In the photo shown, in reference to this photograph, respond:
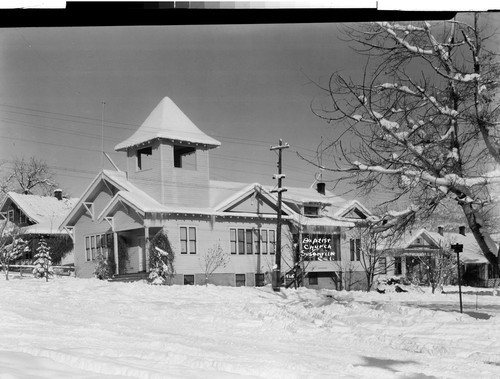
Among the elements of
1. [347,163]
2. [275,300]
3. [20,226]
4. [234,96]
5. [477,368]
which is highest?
[234,96]

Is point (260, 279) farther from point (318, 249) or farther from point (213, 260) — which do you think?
point (318, 249)

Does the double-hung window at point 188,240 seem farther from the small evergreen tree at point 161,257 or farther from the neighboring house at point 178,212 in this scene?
the small evergreen tree at point 161,257

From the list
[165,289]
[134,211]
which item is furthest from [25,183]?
[165,289]

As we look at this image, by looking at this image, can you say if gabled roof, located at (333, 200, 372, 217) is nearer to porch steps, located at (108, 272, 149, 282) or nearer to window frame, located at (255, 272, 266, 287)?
Answer: window frame, located at (255, 272, 266, 287)

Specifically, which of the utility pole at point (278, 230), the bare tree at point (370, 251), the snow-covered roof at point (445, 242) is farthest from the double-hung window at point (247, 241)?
the snow-covered roof at point (445, 242)

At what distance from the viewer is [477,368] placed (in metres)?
5.48

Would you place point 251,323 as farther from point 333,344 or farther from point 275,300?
point 333,344

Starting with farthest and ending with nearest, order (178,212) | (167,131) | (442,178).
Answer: (442,178) → (178,212) → (167,131)

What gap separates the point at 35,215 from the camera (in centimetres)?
636

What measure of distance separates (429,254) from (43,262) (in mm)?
4068

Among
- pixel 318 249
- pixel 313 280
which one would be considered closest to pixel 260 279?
pixel 313 280

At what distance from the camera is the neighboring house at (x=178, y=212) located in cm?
621

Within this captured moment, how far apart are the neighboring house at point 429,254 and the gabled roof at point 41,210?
10.5 ft

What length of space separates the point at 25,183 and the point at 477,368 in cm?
405
